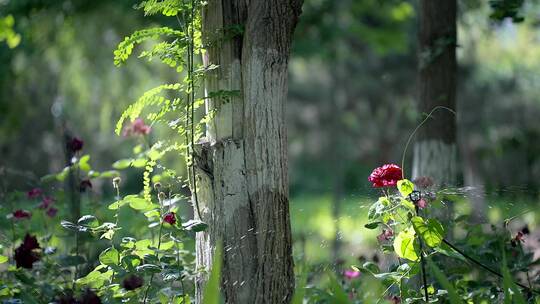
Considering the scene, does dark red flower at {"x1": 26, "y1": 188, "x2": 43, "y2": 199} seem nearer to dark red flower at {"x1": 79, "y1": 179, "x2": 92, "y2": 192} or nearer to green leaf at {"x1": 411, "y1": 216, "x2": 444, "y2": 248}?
dark red flower at {"x1": 79, "y1": 179, "x2": 92, "y2": 192}

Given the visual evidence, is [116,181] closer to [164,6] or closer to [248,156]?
[248,156]

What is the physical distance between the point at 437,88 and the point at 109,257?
3.09 metres

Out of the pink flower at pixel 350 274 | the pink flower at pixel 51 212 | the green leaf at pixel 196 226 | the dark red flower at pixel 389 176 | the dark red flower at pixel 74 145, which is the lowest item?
the pink flower at pixel 350 274

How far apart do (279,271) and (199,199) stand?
517mm

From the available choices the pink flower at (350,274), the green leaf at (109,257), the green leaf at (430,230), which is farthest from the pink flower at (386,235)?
the green leaf at (109,257)

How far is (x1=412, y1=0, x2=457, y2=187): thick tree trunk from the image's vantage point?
5.57 m

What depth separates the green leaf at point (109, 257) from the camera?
345 cm

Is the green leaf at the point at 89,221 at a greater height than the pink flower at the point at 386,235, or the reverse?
the green leaf at the point at 89,221

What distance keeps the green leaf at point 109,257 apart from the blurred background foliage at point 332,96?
90cm

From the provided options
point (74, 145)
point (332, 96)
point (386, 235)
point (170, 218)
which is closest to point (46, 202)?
A: point (74, 145)

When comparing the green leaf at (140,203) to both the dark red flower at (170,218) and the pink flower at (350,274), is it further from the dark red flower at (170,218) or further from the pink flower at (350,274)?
the pink flower at (350,274)

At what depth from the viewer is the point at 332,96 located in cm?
1421

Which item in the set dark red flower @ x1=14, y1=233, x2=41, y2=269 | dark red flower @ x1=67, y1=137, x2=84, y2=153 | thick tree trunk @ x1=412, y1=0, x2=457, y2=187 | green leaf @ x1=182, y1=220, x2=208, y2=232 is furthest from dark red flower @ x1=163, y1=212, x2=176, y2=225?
thick tree trunk @ x1=412, y1=0, x2=457, y2=187

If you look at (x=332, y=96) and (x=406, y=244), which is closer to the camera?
(x=406, y=244)
